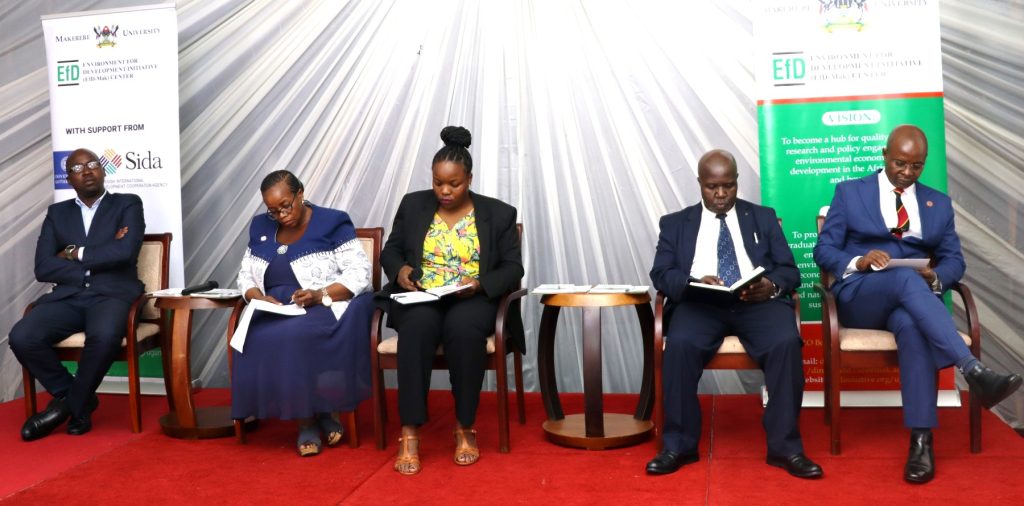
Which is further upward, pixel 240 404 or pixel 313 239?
pixel 313 239

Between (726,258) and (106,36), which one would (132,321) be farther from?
(726,258)

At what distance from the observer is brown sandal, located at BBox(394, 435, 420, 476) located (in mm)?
3775

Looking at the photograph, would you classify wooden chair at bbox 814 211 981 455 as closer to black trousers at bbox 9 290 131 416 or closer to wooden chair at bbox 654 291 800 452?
wooden chair at bbox 654 291 800 452

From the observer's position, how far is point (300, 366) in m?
4.07

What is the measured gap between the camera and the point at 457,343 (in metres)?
3.93

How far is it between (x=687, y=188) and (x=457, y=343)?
1.69 meters

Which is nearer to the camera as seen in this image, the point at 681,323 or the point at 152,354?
the point at 681,323

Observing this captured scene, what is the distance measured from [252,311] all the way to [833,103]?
276 cm

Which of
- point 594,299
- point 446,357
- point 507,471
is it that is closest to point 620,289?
point 594,299

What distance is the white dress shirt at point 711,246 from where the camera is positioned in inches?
160

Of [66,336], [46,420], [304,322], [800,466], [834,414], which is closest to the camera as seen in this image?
[800,466]

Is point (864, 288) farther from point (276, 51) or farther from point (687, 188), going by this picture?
point (276, 51)

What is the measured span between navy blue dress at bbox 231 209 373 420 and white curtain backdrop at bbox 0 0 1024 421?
1.28m

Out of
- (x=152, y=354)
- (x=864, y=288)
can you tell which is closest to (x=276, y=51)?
(x=152, y=354)
